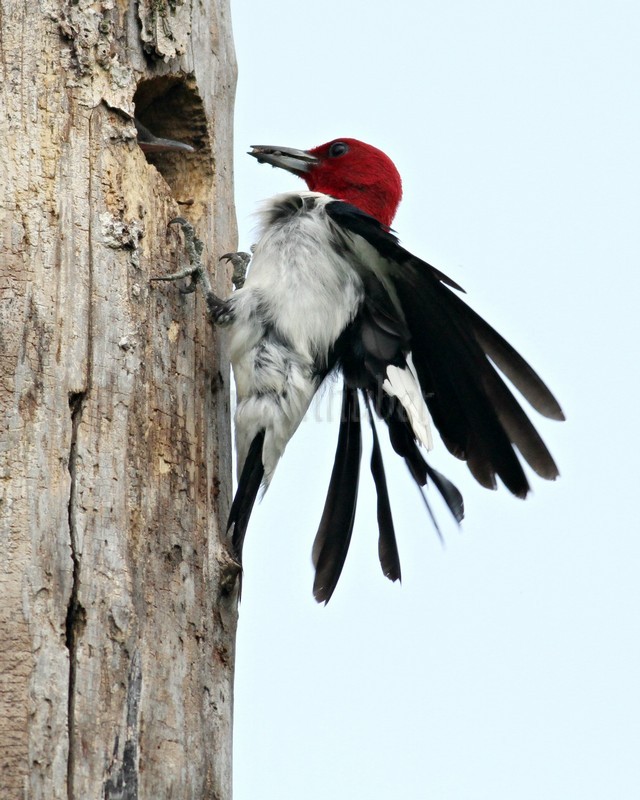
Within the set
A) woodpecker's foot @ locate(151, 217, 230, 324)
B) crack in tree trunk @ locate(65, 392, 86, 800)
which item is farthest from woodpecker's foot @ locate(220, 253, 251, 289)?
crack in tree trunk @ locate(65, 392, 86, 800)

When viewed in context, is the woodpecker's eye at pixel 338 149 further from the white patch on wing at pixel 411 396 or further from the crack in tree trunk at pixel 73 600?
the crack in tree trunk at pixel 73 600

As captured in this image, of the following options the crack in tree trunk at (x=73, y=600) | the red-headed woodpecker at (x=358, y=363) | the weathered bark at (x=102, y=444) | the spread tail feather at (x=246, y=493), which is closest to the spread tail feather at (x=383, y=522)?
the red-headed woodpecker at (x=358, y=363)

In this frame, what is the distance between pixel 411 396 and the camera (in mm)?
3543

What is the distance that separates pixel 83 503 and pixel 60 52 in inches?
47.6

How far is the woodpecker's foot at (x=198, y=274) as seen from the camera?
130 inches

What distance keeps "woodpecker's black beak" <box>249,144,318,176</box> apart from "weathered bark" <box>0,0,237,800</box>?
1059 millimetres

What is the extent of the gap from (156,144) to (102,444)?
1119mm

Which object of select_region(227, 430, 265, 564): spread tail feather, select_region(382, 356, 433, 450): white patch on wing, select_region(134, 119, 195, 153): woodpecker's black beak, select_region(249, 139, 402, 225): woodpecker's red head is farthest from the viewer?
select_region(249, 139, 402, 225): woodpecker's red head

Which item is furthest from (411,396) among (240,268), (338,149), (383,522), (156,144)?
(338,149)

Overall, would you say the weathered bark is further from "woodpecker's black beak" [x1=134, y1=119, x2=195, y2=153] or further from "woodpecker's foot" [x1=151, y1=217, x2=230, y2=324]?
"woodpecker's black beak" [x1=134, y1=119, x2=195, y2=153]

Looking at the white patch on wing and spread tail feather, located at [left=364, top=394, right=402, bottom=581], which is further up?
the white patch on wing

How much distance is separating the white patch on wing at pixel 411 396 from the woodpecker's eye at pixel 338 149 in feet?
3.89

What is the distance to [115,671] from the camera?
103 inches

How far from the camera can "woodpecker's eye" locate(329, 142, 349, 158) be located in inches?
178
